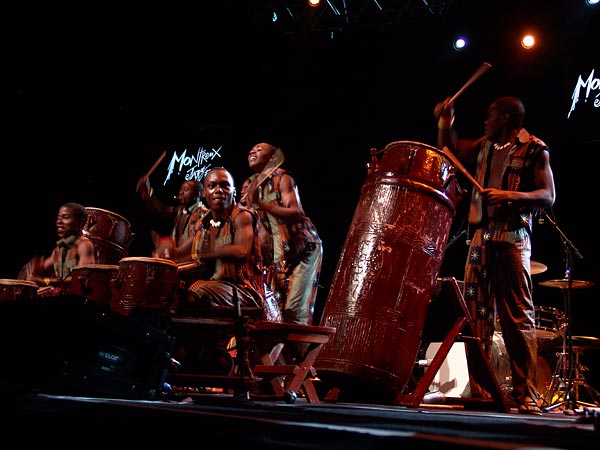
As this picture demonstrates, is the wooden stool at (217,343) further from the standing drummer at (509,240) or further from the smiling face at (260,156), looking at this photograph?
the smiling face at (260,156)

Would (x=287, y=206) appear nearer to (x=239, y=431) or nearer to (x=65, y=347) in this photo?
(x=65, y=347)

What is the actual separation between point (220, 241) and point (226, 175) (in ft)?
1.65

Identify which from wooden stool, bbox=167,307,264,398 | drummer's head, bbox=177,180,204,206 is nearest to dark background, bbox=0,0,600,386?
drummer's head, bbox=177,180,204,206

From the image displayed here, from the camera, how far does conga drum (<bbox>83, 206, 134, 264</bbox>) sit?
725 cm

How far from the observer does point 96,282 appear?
202 inches

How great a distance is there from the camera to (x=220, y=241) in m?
5.05

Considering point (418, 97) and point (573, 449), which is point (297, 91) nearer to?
point (418, 97)

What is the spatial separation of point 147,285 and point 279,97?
629cm

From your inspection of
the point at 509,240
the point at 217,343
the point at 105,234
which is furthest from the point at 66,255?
the point at 509,240

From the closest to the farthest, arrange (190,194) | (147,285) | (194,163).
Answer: (147,285)
(190,194)
(194,163)

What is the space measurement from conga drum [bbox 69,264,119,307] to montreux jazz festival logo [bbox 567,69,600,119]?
5.63 metres

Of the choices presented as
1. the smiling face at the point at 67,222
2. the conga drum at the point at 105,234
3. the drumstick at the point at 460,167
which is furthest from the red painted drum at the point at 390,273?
the conga drum at the point at 105,234

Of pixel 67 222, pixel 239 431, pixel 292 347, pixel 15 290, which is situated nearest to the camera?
pixel 239 431

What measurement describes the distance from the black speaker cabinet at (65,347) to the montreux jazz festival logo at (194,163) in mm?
7377
